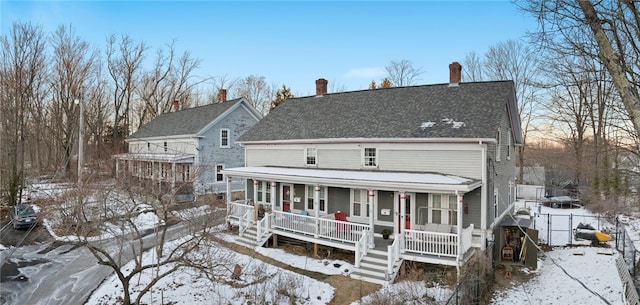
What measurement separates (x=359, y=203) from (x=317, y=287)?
524cm

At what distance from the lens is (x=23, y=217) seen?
20.8 meters

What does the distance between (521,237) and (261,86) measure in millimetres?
44448

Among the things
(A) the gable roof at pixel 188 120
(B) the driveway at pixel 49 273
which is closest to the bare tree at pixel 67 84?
(A) the gable roof at pixel 188 120

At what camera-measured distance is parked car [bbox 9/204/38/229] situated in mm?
20625

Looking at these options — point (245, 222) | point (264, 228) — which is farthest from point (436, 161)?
point (245, 222)

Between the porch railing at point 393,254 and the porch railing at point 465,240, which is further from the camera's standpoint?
the porch railing at point 465,240

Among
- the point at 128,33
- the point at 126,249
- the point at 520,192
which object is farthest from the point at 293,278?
the point at 128,33

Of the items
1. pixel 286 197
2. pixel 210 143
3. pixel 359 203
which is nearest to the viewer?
pixel 359 203

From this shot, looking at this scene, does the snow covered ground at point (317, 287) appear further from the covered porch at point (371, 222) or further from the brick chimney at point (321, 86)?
the brick chimney at point (321, 86)

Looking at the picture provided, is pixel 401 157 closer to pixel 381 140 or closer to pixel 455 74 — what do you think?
pixel 381 140

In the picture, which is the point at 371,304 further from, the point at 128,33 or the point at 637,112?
the point at 128,33

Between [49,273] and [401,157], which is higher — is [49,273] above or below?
below

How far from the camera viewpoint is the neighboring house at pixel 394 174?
13352mm

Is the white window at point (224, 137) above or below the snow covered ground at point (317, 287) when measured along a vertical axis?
above
